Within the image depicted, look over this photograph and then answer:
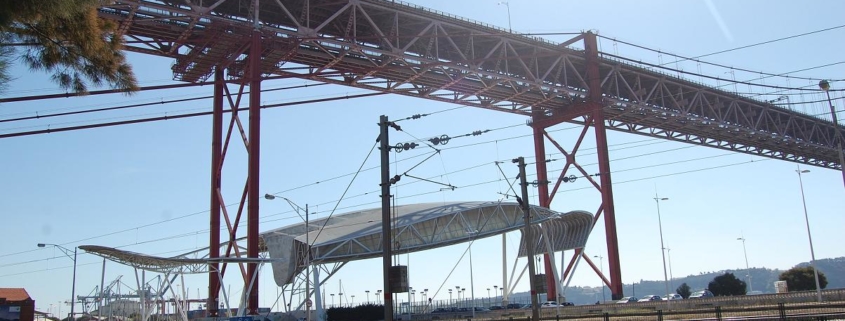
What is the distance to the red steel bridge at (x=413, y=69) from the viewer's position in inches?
1849

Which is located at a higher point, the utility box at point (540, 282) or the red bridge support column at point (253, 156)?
the red bridge support column at point (253, 156)

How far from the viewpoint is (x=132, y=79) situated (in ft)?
54.7

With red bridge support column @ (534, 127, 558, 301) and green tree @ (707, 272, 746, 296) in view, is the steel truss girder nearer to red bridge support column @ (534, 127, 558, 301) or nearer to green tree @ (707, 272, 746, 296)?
red bridge support column @ (534, 127, 558, 301)

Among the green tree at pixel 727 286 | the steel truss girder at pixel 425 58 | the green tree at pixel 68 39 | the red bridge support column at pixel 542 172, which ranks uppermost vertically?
the steel truss girder at pixel 425 58

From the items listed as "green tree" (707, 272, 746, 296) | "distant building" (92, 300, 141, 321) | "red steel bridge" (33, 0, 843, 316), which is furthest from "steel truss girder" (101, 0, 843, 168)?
"distant building" (92, 300, 141, 321)

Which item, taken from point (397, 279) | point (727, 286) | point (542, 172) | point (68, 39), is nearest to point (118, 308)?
point (542, 172)

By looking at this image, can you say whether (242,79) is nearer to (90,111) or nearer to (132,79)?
→ (90,111)

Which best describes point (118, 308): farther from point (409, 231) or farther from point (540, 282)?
point (540, 282)

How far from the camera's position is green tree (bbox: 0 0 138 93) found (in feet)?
44.9

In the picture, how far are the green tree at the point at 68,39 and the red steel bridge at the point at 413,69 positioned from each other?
79.8 feet

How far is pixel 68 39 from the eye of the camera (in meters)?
15.3

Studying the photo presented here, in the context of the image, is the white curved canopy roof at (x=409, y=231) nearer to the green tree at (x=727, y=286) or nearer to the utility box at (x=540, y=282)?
the utility box at (x=540, y=282)

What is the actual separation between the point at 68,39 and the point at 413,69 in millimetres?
42740

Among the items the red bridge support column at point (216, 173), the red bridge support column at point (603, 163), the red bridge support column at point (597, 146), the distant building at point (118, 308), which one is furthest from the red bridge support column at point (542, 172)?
the distant building at point (118, 308)
